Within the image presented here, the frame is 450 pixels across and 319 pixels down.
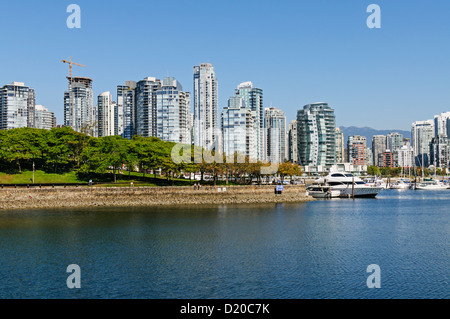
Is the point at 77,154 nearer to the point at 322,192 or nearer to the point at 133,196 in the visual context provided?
the point at 133,196

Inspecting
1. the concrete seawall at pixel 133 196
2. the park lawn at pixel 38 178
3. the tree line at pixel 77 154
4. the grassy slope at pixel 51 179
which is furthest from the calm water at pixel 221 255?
the tree line at pixel 77 154

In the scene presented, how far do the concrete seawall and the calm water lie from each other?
298 inches

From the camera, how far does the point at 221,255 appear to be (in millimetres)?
38375

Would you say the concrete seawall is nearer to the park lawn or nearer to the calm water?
the calm water

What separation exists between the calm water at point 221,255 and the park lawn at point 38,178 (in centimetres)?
2311

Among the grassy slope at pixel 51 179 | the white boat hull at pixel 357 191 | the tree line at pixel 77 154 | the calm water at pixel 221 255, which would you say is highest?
the tree line at pixel 77 154

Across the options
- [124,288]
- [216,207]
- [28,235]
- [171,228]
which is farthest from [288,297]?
[216,207]

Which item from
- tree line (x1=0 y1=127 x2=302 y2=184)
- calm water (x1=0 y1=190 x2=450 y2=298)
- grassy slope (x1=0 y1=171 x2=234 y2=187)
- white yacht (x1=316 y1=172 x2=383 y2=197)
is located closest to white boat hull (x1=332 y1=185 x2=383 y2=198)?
white yacht (x1=316 y1=172 x2=383 y2=197)

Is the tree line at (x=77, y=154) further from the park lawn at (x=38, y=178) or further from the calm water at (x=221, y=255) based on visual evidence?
the calm water at (x=221, y=255)

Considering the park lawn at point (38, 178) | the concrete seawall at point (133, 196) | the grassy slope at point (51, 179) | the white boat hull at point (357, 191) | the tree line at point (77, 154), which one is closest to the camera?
the concrete seawall at point (133, 196)

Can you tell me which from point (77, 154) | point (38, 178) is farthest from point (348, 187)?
point (38, 178)

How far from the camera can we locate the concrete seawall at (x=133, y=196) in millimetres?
72750
